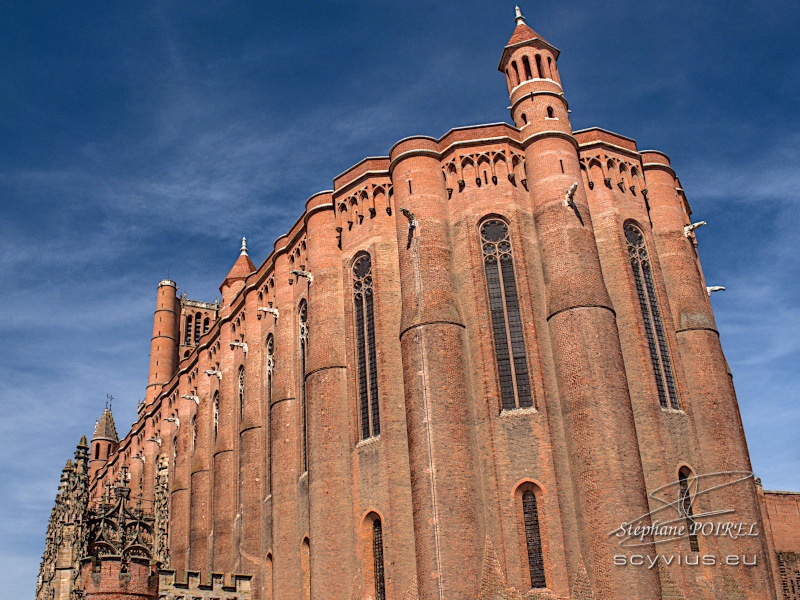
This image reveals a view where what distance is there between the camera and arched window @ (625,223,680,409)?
25281mm

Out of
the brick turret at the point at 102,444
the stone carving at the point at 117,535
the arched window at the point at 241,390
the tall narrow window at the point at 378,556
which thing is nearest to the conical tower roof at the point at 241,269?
the arched window at the point at 241,390

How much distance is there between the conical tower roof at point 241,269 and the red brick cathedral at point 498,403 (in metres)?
14.1

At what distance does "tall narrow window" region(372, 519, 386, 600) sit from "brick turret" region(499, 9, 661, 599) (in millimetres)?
6097

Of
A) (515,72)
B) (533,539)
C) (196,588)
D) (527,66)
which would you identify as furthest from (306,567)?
(527,66)

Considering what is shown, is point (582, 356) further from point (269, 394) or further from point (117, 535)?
point (117, 535)

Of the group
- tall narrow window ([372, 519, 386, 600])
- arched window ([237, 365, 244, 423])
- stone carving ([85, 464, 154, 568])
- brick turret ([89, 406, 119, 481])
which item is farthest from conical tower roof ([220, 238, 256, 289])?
brick turret ([89, 406, 119, 481])

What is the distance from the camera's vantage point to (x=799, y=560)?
3177 cm

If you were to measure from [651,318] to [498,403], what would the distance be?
6416 mm

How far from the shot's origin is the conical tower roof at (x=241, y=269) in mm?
46531

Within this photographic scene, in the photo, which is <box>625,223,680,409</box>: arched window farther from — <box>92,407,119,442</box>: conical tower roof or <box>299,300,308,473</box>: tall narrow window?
<box>92,407,119,442</box>: conical tower roof

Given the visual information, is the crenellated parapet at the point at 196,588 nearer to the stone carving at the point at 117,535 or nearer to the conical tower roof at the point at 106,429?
the stone carving at the point at 117,535

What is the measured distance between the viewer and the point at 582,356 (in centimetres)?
2311

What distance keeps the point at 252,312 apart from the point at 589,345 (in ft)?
62.5

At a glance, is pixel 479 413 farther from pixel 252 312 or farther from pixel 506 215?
pixel 252 312
